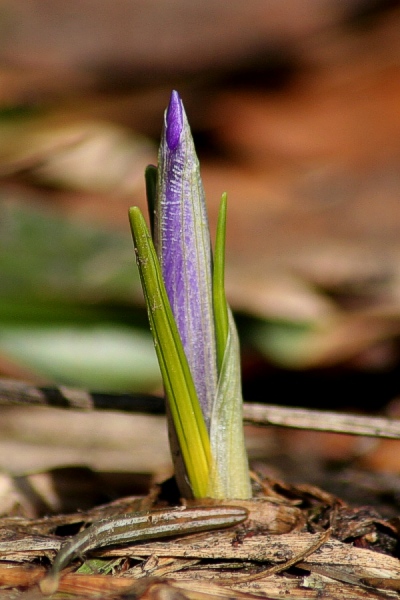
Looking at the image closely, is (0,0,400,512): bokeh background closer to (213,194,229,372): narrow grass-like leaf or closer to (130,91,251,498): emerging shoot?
(130,91,251,498): emerging shoot

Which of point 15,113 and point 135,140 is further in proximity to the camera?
point 135,140

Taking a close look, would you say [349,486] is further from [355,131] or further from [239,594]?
[355,131]

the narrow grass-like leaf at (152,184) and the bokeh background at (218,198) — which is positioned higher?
the bokeh background at (218,198)

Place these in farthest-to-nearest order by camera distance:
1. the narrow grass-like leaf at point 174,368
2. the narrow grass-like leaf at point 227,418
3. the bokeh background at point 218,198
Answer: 1. the bokeh background at point 218,198
2. the narrow grass-like leaf at point 227,418
3. the narrow grass-like leaf at point 174,368

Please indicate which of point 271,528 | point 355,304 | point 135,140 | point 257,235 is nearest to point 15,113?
point 135,140

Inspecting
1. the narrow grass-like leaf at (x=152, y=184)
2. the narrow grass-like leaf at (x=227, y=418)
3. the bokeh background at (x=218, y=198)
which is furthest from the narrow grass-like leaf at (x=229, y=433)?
the bokeh background at (x=218, y=198)

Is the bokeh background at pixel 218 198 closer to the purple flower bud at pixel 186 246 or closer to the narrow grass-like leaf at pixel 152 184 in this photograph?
the purple flower bud at pixel 186 246

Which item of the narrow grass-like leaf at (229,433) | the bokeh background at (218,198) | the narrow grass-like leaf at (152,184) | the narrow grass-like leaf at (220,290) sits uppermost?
the bokeh background at (218,198)

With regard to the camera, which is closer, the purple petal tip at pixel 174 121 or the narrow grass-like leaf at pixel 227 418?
the purple petal tip at pixel 174 121
